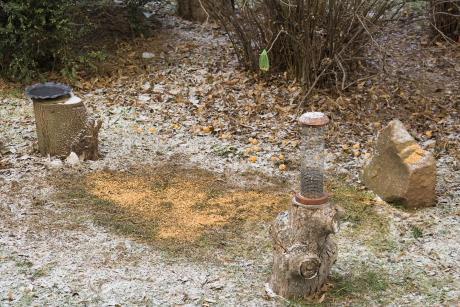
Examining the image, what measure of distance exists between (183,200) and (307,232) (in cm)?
151

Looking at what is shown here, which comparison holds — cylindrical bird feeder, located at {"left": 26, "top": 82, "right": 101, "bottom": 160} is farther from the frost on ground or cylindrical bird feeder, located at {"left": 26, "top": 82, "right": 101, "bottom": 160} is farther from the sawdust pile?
the sawdust pile

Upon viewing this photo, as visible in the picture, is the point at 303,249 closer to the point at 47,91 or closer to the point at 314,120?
the point at 314,120

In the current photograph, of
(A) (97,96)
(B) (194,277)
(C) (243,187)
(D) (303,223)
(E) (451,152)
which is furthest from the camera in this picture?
(A) (97,96)

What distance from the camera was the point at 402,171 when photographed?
4.74 m

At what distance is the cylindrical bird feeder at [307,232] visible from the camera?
3630 mm

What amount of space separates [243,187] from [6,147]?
85.6 inches

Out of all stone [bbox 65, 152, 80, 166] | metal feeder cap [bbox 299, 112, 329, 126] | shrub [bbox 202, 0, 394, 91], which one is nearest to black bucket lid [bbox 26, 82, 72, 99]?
stone [bbox 65, 152, 80, 166]

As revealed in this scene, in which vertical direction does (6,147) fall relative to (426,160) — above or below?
below

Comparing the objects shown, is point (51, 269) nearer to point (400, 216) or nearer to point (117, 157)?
point (117, 157)

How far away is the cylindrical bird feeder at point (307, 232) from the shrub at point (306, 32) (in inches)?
94.2

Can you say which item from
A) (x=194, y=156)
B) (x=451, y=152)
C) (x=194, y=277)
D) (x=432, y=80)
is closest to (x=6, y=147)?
(x=194, y=156)

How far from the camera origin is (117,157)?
5715 millimetres

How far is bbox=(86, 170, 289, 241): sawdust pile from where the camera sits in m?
4.63

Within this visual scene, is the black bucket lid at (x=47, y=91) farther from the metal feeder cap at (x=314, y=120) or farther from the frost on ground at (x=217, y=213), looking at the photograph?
the metal feeder cap at (x=314, y=120)
